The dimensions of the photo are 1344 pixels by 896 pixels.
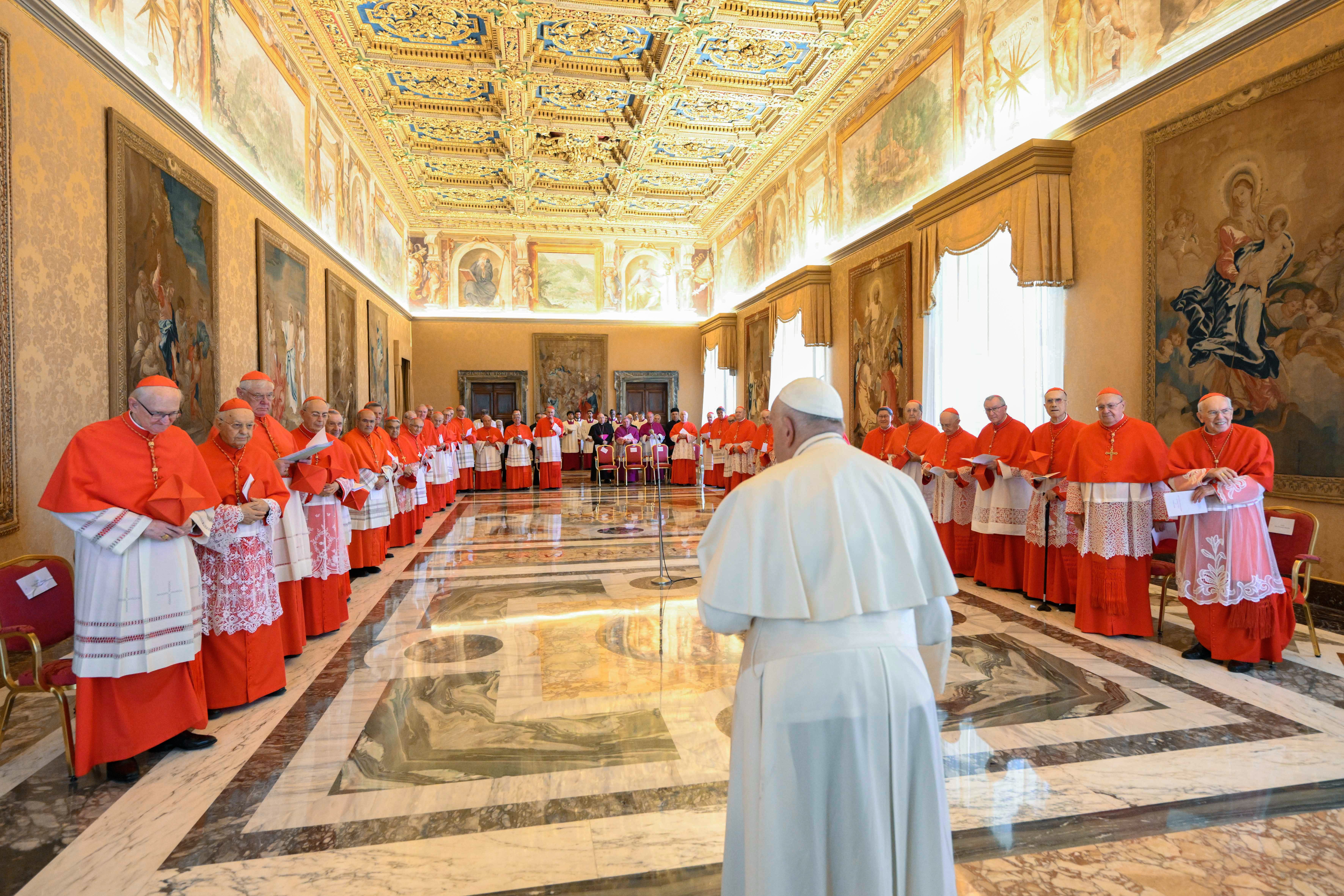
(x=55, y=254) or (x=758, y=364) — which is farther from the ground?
(x=758, y=364)

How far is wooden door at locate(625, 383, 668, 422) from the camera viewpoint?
22.3 metres

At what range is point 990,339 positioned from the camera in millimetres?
8898

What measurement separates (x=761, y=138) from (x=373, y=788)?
1425 centimetres

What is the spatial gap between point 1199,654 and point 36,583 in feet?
23.0

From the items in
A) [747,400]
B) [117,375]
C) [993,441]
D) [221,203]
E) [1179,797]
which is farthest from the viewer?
[747,400]

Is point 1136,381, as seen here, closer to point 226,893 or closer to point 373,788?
point 373,788

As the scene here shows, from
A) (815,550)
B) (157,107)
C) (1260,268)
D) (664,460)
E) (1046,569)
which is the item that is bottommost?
(1046,569)

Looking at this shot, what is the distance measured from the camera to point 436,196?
61.5 feet

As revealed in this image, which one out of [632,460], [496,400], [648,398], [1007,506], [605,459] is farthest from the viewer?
[648,398]

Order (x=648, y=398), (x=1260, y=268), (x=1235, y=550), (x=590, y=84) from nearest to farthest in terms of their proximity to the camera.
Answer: (x=1235, y=550), (x=1260, y=268), (x=590, y=84), (x=648, y=398)

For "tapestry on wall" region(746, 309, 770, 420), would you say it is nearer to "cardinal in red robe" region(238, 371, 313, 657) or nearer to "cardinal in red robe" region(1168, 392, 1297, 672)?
"cardinal in red robe" region(1168, 392, 1297, 672)

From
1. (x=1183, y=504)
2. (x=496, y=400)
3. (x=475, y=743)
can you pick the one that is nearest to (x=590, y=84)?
(x=496, y=400)

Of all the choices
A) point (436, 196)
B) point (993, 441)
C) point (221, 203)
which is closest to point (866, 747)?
point (993, 441)

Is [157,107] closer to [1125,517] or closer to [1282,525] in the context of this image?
[1125,517]
